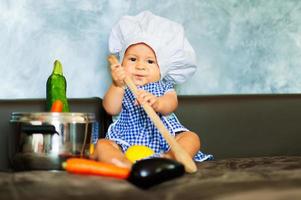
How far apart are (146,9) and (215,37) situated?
0.25 metres

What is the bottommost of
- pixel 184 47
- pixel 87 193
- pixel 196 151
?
pixel 87 193

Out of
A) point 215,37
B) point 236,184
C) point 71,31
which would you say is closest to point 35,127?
point 236,184

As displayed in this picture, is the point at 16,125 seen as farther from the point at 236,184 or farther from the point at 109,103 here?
the point at 236,184

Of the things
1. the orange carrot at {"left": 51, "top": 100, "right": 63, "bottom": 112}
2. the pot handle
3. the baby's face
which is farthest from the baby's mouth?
the pot handle

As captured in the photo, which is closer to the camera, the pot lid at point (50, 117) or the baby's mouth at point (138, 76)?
the pot lid at point (50, 117)

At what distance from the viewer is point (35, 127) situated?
1.25m

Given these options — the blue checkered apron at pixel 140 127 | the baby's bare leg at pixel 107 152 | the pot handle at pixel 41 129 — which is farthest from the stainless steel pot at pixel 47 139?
the blue checkered apron at pixel 140 127

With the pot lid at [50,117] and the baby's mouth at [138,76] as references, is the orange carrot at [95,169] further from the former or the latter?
the baby's mouth at [138,76]

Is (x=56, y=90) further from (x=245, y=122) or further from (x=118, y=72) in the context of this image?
(x=245, y=122)

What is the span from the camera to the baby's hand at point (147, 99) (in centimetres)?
140

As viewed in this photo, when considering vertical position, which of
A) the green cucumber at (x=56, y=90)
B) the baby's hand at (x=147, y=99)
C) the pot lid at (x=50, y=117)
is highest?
the green cucumber at (x=56, y=90)

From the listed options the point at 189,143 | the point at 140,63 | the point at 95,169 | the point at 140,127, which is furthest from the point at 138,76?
the point at 95,169

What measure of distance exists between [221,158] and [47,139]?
0.67 meters

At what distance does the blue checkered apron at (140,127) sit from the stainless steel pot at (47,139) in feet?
0.96
